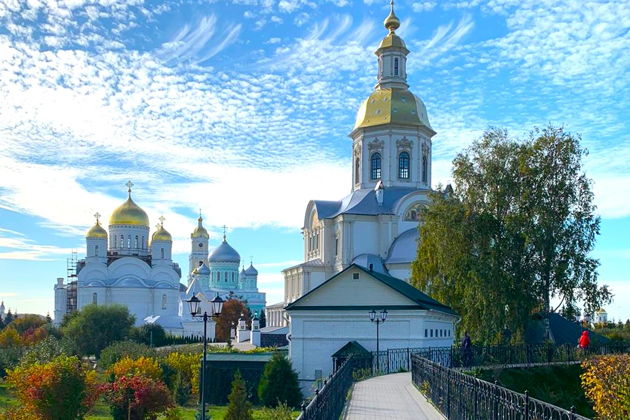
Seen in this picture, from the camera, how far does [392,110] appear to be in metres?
50.6

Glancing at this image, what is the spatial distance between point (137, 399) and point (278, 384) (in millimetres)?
5207

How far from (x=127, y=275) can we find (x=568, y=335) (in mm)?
53058

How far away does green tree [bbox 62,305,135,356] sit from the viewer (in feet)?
178

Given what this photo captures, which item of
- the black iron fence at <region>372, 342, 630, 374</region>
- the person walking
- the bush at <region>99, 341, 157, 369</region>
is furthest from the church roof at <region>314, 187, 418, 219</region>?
the person walking

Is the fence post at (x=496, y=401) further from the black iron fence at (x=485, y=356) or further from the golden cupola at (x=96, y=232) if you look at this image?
the golden cupola at (x=96, y=232)

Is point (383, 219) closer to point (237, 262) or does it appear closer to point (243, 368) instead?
point (243, 368)

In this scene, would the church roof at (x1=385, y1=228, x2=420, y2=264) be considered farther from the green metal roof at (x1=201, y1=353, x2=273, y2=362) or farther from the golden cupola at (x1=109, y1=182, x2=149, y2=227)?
the golden cupola at (x1=109, y1=182, x2=149, y2=227)

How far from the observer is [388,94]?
168 ft

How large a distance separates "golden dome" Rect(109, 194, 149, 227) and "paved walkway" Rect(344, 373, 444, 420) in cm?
6345

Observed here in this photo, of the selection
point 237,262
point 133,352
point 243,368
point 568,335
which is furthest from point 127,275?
point 568,335

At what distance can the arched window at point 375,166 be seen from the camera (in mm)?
51062

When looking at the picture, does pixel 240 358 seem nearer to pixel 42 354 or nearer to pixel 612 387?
pixel 42 354

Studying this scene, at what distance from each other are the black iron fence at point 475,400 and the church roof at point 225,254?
253 feet

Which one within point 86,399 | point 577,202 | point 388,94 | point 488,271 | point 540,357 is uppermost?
point 388,94
